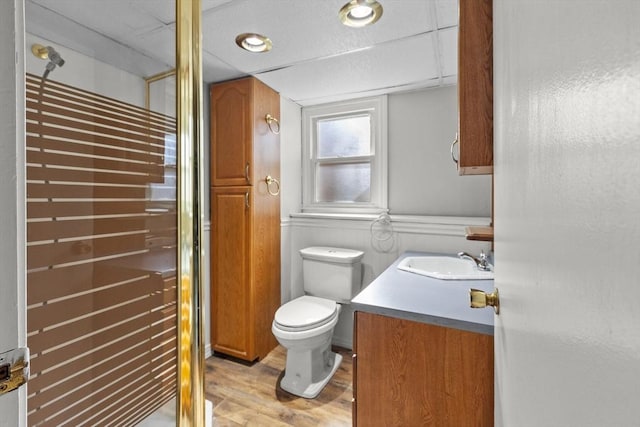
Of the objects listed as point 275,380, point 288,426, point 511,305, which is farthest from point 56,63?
point 275,380

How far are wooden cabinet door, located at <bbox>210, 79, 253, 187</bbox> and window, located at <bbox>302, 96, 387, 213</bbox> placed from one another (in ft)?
2.33

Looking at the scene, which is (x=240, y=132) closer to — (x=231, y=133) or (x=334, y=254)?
(x=231, y=133)

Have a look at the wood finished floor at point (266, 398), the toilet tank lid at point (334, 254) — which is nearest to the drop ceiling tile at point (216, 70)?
the toilet tank lid at point (334, 254)

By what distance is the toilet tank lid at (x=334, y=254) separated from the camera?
2131mm

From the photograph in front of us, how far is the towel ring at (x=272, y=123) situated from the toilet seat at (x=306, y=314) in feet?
4.32

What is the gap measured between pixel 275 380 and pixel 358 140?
75.6 inches

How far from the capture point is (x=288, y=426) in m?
1.55

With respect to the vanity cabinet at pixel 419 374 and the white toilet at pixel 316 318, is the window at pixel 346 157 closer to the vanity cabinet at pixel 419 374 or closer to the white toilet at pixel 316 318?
the white toilet at pixel 316 318

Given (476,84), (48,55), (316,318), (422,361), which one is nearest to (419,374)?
(422,361)

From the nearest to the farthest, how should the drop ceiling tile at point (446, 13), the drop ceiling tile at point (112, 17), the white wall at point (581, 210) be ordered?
the white wall at point (581, 210)
the drop ceiling tile at point (112, 17)
the drop ceiling tile at point (446, 13)

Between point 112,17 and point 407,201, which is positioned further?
point 407,201

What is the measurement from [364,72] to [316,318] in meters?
1.63

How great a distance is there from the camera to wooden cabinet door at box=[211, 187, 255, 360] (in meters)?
2.09

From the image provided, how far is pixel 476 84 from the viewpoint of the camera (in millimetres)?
953
